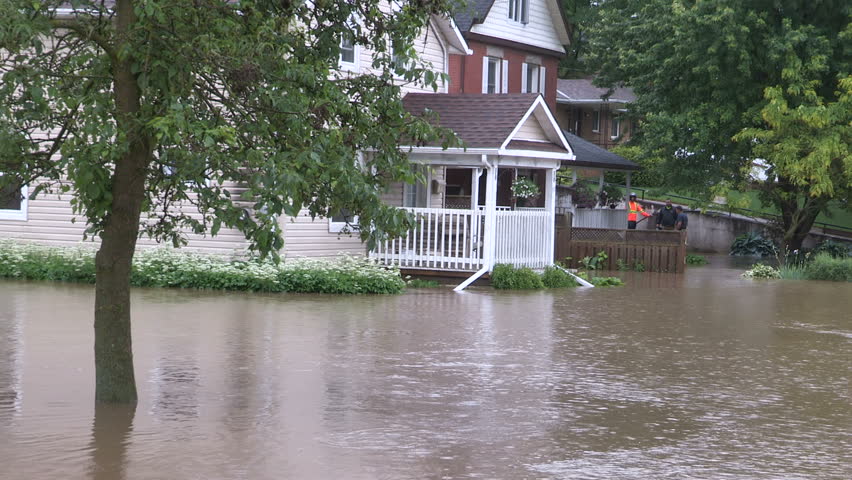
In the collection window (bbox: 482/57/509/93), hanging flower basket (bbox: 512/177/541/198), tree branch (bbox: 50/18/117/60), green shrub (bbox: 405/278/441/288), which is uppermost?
window (bbox: 482/57/509/93)

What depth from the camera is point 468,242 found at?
24375 mm

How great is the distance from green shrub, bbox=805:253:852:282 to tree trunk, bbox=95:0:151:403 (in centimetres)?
2355

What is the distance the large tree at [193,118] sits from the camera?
27.6 feet

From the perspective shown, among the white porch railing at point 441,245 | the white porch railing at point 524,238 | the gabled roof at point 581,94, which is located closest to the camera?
the white porch railing at point 441,245

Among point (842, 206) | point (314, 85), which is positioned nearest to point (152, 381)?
point (314, 85)

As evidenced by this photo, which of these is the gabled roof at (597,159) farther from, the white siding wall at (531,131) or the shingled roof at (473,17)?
the white siding wall at (531,131)

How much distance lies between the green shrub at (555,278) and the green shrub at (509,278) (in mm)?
937

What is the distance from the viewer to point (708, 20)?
1271 inches

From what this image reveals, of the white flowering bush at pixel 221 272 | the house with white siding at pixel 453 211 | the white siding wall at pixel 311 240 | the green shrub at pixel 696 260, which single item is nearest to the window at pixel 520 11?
the house with white siding at pixel 453 211

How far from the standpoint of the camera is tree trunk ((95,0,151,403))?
31.0 ft

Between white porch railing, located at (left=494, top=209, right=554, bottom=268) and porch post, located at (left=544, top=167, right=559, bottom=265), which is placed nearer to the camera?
white porch railing, located at (left=494, top=209, right=554, bottom=268)

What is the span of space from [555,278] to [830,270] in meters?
8.85

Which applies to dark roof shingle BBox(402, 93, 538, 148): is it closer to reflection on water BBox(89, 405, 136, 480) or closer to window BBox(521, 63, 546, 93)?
window BBox(521, 63, 546, 93)

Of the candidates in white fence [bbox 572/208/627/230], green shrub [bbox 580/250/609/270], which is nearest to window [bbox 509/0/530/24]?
white fence [bbox 572/208/627/230]
